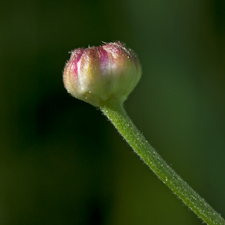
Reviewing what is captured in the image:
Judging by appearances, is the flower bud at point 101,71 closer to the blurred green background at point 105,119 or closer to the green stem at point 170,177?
the green stem at point 170,177

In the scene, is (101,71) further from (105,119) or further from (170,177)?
(105,119)

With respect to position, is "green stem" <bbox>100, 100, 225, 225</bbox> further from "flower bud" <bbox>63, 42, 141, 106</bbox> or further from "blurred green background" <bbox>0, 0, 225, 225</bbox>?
"blurred green background" <bbox>0, 0, 225, 225</bbox>

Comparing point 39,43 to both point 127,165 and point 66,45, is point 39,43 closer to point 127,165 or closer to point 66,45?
point 66,45

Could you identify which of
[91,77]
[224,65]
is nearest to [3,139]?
[224,65]

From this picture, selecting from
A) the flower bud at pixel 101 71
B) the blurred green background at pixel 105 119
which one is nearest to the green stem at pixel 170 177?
the flower bud at pixel 101 71

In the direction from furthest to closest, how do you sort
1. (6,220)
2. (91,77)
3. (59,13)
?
(59,13)
(6,220)
(91,77)
